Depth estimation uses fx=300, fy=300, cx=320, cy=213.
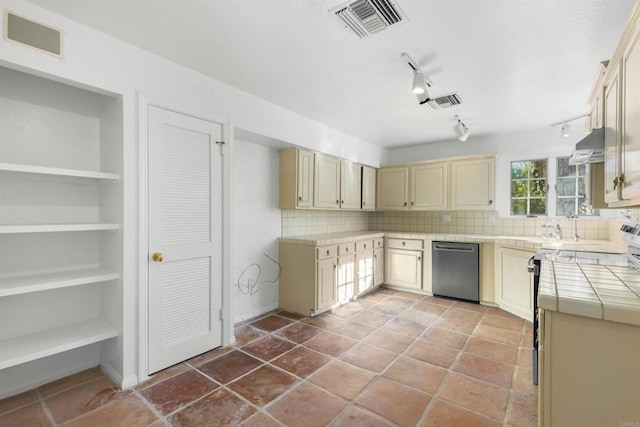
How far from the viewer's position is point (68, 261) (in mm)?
2242

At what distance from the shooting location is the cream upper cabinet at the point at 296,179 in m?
3.62

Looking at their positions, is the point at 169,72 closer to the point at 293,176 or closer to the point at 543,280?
the point at 293,176

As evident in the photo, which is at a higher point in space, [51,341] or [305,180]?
[305,180]

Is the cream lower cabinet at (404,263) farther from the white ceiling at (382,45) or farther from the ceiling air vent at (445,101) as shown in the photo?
the white ceiling at (382,45)

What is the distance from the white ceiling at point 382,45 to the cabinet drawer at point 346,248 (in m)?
1.71

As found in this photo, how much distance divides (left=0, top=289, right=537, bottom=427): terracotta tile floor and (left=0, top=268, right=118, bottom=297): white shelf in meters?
0.76

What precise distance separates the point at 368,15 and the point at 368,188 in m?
3.36

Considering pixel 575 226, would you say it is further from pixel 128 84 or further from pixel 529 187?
pixel 128 84

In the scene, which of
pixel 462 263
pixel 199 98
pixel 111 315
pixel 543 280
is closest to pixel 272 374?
pixel 111 315

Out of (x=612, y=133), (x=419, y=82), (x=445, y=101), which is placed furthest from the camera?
(x=445, y=101)

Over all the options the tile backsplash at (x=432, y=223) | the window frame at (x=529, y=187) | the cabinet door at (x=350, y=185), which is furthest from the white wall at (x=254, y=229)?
the window frame at (x=529, y=187)

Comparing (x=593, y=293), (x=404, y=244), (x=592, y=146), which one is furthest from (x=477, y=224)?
(x=593, y=293)

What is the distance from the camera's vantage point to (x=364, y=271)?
431 cm

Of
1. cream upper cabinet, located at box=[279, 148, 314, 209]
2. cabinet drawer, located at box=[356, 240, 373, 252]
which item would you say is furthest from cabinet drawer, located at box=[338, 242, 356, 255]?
cream upper cabinet, located at box=[279, 148, 314, 209]
